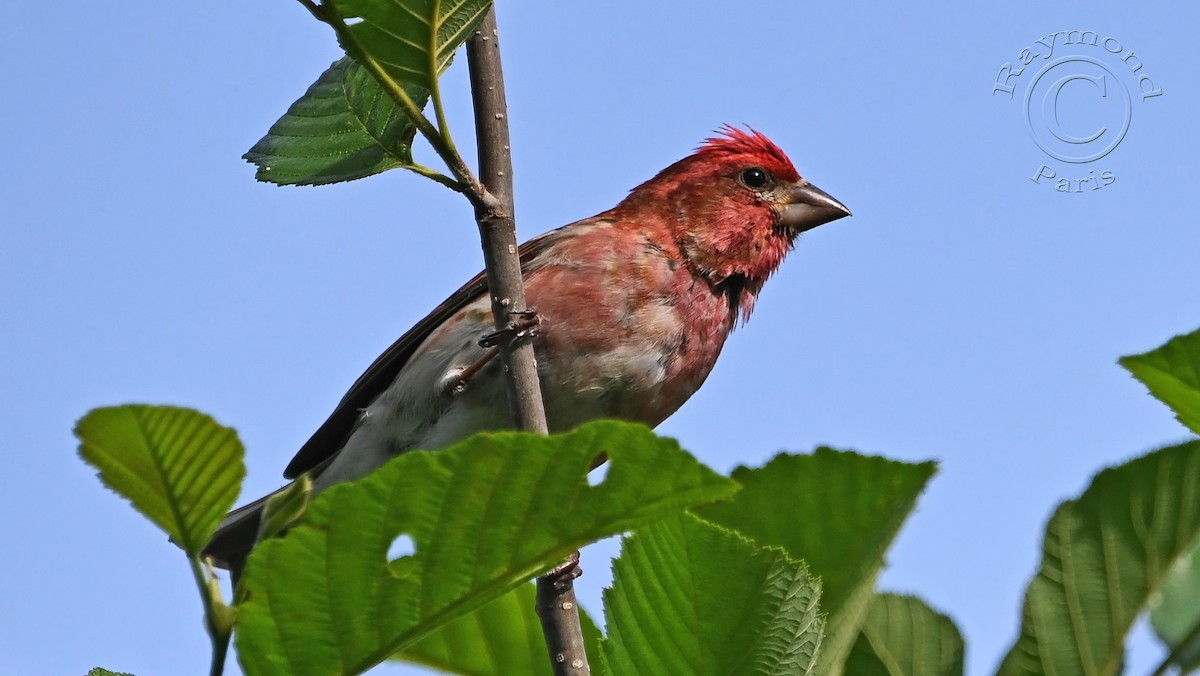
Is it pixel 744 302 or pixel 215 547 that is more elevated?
pixel 744 302

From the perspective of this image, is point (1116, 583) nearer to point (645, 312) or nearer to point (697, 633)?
point (697, 633)

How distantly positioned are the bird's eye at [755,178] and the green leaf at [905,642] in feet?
18.0

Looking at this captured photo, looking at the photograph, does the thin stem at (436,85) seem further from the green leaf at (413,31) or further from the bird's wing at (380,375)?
the bird's wing at (380,375)

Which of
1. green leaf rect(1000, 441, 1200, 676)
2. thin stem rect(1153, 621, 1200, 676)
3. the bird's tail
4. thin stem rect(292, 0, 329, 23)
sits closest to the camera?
thin stem rect(1153, 621, 1200, 676)

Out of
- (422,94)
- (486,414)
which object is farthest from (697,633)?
(486,414)

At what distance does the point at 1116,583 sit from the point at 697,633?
0.66 meters

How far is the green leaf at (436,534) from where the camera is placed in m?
1.71

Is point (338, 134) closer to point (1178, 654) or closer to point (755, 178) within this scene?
point (1178, 654)

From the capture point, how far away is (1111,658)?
79.8 inches

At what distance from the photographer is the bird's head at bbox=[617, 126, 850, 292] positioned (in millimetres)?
6965

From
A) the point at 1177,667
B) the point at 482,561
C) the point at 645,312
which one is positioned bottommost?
the point at 1177,667

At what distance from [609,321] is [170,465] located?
4.57 meters

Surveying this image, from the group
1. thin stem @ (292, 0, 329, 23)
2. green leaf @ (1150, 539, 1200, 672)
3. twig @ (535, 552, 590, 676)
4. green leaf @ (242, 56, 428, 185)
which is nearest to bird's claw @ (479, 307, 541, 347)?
green leaf @ (242, 56, 428, 185)

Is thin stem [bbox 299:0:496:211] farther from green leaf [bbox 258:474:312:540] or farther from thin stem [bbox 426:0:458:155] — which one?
green leaf [bbox 258:474:312:540]
